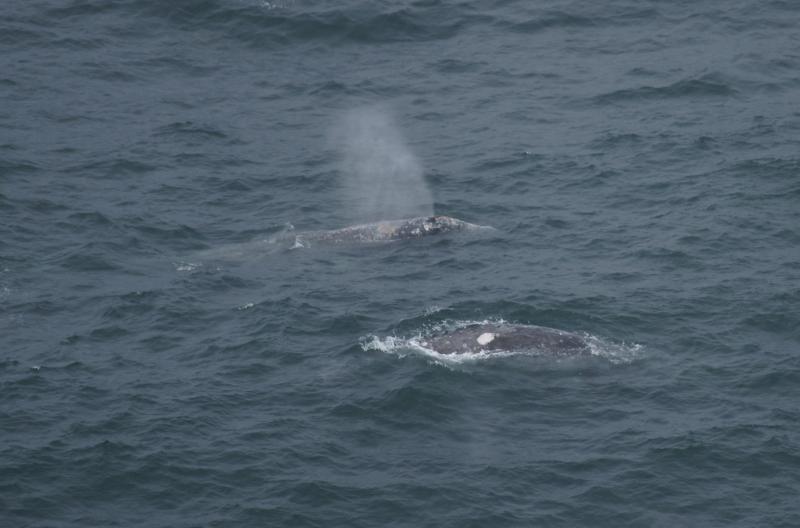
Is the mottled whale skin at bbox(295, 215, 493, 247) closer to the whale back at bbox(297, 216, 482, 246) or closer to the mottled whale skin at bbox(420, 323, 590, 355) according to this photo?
the whale back at bbox(297, 216, 482, 246)

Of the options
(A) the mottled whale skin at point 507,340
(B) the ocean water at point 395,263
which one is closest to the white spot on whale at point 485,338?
(A) the mottled whale skin at point 507,340

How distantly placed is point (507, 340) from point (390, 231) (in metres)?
14.0

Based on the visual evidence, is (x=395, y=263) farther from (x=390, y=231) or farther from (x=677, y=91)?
(x=677, y=91)

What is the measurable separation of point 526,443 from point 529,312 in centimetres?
978

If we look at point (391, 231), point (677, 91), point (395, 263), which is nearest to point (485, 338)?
point (395, 263)

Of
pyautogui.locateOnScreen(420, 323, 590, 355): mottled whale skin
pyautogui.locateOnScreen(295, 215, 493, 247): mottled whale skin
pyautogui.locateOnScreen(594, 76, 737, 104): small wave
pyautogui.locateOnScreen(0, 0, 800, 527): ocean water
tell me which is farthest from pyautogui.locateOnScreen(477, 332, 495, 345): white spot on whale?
pyautogui.locateOnScreen(594, 76, 737, 104): small wave

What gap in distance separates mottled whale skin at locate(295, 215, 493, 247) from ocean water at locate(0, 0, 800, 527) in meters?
0.82

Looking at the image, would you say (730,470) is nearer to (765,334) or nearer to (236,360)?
(765,334)

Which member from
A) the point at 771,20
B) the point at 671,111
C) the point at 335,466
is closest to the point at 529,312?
the point at 335,466

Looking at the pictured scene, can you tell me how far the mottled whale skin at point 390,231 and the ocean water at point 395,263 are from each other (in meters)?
0.82

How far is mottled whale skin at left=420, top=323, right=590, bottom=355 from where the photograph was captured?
53344 mm

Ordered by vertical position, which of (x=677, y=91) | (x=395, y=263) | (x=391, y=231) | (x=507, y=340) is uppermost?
(x=677, y=91)

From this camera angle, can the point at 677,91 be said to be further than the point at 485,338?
Yes

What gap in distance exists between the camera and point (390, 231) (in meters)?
66.1
